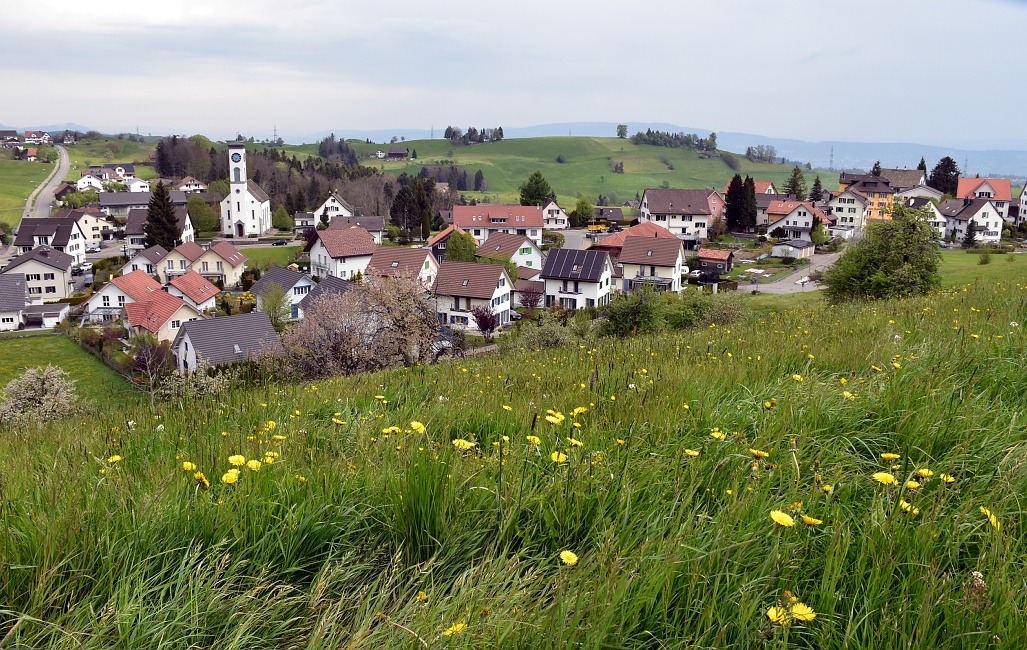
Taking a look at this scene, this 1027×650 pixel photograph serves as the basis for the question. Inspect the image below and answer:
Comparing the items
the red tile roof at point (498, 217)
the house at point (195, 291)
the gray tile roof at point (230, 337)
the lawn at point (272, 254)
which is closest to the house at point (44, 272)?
the house at point (195, 291)

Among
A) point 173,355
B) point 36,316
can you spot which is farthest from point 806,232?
point 36,316

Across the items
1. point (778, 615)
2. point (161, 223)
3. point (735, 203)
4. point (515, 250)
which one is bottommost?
point (515, 250)

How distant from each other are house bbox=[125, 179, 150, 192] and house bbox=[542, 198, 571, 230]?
295ft

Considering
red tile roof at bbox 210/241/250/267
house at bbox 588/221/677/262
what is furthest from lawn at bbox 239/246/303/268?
house at bbox 588/221/677/262

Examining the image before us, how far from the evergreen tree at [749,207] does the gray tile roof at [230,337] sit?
3072 inches

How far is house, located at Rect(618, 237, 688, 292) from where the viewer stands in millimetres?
62938

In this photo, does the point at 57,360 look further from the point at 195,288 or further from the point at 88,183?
the point at 88,183

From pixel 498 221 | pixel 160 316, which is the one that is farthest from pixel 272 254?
pixel 160 316

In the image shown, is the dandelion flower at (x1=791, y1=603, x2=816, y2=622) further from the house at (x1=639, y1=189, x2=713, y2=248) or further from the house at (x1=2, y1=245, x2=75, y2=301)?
the house at (x1=639, y1=189, x2=713, y2=248)

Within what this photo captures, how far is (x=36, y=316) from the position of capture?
57062mm

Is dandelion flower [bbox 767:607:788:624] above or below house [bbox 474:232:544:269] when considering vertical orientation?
A: above

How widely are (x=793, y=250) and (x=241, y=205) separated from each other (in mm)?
83846

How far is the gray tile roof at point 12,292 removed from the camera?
55469 mm

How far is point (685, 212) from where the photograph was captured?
9906 centimetres
